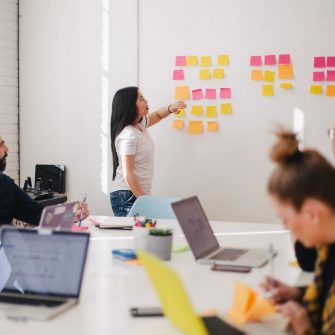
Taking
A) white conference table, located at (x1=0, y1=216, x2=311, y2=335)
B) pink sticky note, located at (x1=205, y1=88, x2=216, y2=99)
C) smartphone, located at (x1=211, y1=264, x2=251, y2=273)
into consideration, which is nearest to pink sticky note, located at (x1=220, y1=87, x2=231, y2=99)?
pink sticky note, located at (x1=205, y1=88, x2=216, y2=99)

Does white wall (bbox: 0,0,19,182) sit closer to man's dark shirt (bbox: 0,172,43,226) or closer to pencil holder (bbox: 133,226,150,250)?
man's dark shirt (bbox: 0,172,43,226)

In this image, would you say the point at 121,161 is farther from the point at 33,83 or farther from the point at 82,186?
the point at 33,83

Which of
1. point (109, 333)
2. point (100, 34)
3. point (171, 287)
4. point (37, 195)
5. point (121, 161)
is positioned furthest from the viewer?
point (100, 34)

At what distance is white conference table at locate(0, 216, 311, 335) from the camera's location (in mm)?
1338

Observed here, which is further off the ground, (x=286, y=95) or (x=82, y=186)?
(x=286, y=95)

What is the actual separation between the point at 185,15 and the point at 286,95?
0.96 m

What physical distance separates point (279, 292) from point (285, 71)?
2.61m

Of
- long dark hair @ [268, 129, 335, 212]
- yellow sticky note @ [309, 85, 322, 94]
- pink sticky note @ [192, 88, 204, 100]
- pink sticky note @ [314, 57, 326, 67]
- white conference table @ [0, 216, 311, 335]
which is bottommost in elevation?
white conference table @ [0, 216, 311, 335]

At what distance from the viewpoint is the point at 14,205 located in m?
2.68

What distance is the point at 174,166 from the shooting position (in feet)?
13.6

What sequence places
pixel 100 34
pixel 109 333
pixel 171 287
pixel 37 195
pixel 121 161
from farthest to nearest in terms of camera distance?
pixel 100 34
pixel 37 195
pixel 121 161
pixel 109 333
pixel 171 287

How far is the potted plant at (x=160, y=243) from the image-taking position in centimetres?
202

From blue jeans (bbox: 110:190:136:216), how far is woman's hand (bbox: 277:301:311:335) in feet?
7.71

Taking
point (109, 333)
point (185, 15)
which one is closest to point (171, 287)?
point (109, 333)
